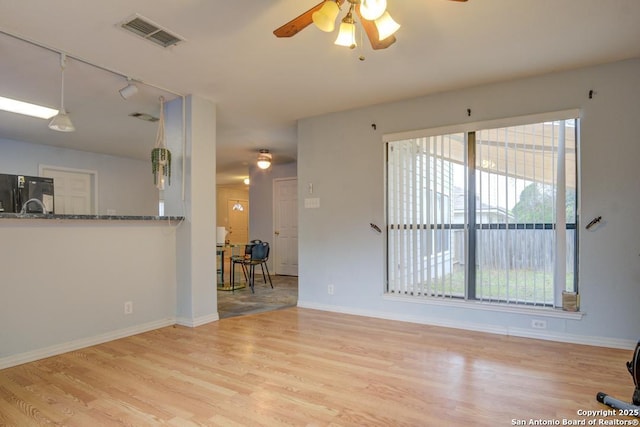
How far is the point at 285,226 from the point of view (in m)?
7.65

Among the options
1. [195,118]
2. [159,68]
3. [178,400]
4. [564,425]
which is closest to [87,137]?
[195,118]

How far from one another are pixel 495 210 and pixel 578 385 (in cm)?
160

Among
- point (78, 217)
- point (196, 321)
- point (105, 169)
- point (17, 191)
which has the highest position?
point (105, 169)

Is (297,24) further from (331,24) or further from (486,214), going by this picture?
(486,214)

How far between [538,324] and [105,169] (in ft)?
24.4

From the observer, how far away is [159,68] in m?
3.11

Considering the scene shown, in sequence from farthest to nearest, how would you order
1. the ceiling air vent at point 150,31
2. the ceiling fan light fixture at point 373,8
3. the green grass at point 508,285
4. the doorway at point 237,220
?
1. the doorway at point 237,220
2. the green grass at point 508,285
3. the ceiling air vent at point 150,31
4. the ceiling fan light fixture at point 373,8

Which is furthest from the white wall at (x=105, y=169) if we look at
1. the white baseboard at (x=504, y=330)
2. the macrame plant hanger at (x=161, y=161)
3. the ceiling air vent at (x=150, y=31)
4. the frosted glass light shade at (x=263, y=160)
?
the white baseboard at (x=504, y=330)

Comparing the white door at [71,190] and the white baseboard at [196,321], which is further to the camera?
the white door at [71,190]

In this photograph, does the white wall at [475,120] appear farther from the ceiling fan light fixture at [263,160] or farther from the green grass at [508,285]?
the ceiling fan light fixture at [263,160]

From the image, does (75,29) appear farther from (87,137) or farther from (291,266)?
(291,266)

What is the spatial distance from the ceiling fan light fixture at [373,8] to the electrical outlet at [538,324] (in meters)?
2.95

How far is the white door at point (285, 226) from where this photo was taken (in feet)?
24.7

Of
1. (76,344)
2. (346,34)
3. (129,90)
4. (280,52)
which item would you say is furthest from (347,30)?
(76,344)
